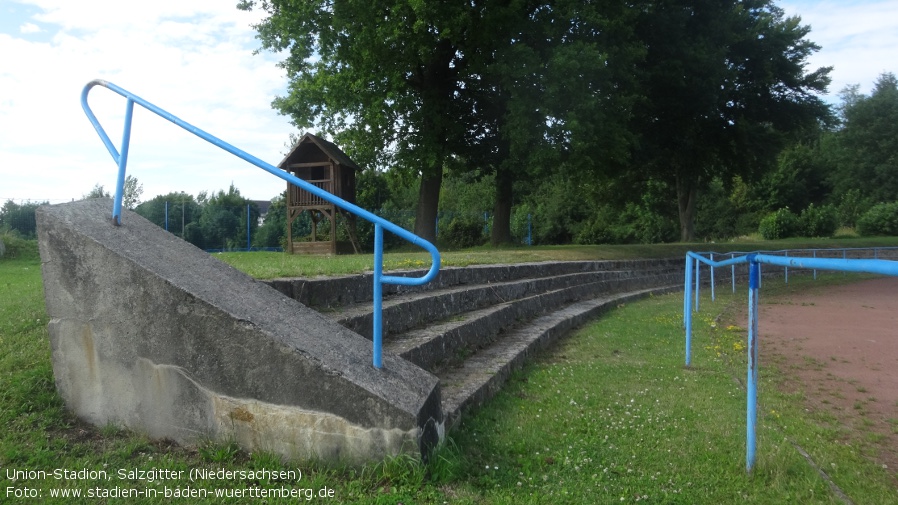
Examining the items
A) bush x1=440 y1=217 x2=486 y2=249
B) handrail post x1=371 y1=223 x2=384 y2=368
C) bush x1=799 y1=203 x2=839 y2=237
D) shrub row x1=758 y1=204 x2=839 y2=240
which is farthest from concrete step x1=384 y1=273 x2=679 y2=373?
bush x1=799 y1=203 x2=839 y2=237

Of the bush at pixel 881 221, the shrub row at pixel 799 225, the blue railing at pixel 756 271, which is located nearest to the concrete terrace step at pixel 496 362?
Answer: the blue railing at pixel 756 271

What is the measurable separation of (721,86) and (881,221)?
2296cm

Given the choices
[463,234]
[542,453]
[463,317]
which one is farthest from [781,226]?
[542,453]

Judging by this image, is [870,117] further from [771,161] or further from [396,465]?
[396,465]

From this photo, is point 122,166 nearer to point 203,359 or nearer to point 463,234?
point 203,359

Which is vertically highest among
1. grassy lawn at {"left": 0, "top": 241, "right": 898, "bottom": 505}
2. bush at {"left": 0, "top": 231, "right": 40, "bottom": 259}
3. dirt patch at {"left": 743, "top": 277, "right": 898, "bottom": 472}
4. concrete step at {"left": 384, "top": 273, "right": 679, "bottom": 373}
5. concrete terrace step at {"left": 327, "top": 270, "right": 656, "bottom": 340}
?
bush at {"left": 0, "top": 231, "right": 40, "bottom": 259}

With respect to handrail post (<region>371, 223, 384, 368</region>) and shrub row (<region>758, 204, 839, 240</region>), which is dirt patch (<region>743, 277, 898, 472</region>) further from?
shrub row (<region>758, 204, 839, 240</region>)

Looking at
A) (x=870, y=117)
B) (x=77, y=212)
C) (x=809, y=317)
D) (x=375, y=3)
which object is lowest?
(x=809, y=317)

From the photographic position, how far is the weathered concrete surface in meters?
3.41

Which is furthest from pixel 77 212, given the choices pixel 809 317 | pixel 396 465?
pixel 809 317

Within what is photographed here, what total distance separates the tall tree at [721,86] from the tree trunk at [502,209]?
4.42 metres

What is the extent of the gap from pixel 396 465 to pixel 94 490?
4.57ft

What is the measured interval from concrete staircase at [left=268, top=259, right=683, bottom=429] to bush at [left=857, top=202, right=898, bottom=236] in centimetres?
3430

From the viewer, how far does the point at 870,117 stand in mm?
52188
